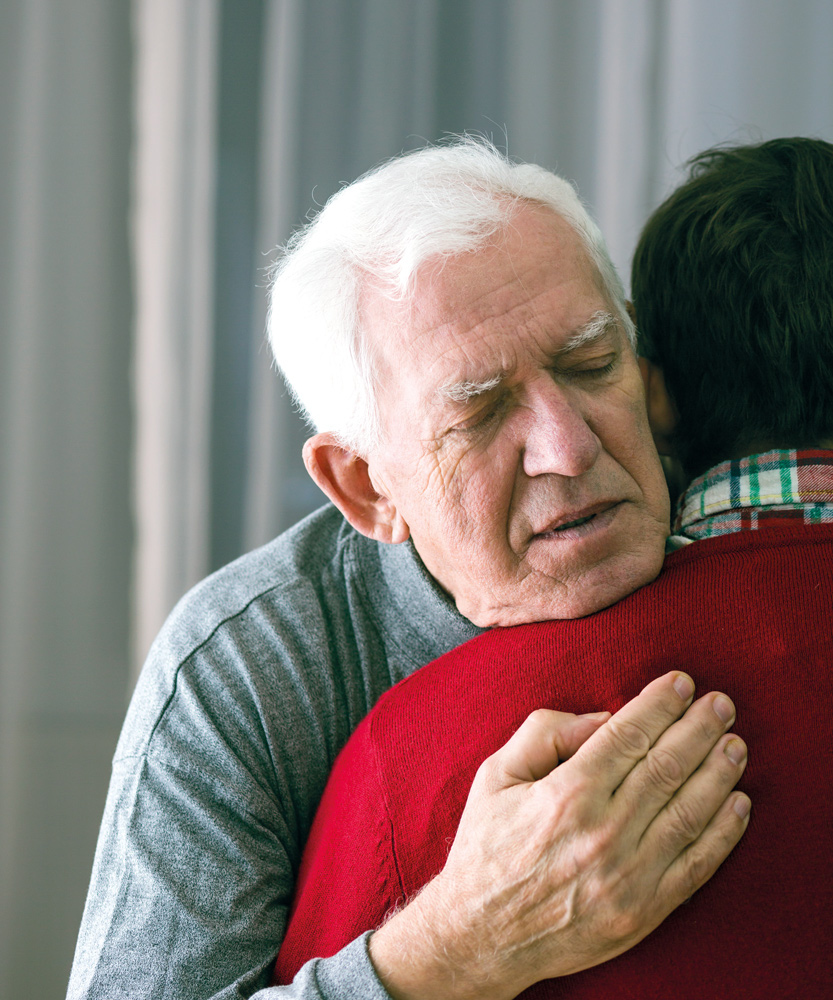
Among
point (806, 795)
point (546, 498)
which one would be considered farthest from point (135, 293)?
point (806, 795)

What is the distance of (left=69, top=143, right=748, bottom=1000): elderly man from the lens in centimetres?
82

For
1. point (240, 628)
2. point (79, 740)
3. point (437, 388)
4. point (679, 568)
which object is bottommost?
point (79, 740)

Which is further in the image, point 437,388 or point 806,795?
point 437,388

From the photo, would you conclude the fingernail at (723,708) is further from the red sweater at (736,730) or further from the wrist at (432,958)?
the wrist at (432,958)

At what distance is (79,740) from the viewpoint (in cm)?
224

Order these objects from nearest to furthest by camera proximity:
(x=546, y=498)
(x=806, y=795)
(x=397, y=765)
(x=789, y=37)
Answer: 1. (x=806, y=795)
2. (x=397, y=765)
3. (x=546, y=498)
4. (x=789, y=37)

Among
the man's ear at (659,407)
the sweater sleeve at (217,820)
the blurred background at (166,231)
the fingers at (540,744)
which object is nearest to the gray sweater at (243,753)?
the sweater sleeve at (217,820)

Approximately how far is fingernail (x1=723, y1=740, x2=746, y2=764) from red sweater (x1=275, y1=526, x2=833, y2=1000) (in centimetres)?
1

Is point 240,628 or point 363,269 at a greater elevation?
point 363,269

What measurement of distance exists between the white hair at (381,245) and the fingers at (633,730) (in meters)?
0.49

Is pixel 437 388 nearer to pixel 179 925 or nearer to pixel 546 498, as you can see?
pixel 546 498

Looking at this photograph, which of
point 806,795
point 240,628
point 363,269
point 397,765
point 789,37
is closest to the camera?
point 806,795

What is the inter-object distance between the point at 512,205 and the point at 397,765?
67 cm

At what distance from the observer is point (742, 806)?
2.61 ft
